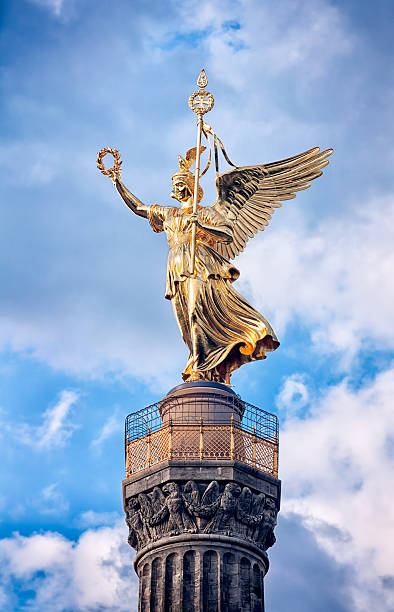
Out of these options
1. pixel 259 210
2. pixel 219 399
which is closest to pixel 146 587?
pixel 219 399

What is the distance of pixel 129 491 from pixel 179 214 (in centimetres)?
1002

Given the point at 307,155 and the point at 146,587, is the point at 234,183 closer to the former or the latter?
the point at 307,155

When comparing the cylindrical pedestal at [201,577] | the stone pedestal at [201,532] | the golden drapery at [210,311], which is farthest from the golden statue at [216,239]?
the cylindrical pedestal at [201,577]

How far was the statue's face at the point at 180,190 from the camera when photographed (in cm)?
5331

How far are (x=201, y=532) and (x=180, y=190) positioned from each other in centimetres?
1249

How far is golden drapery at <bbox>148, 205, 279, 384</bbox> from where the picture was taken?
167 feet

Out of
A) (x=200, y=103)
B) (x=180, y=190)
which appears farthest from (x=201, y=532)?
(x=200, y=103)

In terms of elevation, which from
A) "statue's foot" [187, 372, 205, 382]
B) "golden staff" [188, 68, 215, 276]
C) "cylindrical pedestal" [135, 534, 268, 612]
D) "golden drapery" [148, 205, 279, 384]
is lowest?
"cylindrical pedestal" [135, 534, 268, 612]

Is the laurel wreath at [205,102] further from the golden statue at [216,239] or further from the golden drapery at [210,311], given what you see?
the golden drapery at [210,311]

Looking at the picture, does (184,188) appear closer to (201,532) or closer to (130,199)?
(130,199)

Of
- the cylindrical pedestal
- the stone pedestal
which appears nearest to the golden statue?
Result: the stone pedestal

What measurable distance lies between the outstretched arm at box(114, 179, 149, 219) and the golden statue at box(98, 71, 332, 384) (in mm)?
34

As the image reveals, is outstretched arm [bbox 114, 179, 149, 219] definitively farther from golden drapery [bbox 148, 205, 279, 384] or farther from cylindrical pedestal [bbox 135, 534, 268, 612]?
cylindrical pedestal [bbox 135, 534, 268, 612]

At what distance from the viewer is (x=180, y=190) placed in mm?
53312
